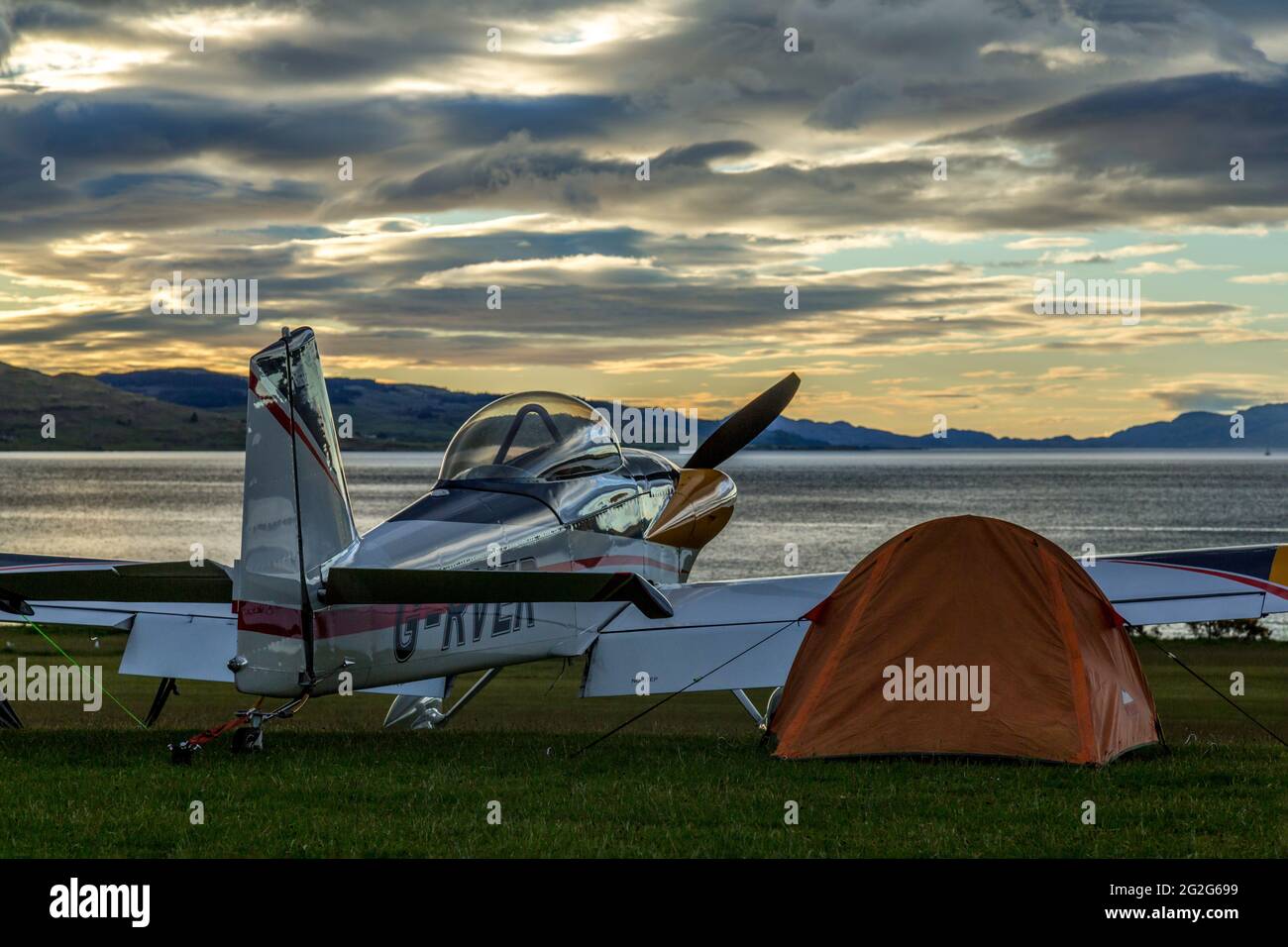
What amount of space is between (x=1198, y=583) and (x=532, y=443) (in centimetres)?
607

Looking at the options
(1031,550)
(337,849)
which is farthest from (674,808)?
(1031,550)

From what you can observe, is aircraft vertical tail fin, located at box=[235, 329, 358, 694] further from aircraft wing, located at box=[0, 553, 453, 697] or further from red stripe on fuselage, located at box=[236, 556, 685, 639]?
aircraft wing, located at box=[0, 553, 453, 697]

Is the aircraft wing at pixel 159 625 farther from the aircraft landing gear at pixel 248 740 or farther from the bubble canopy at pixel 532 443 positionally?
the bubble canopy at pixel 532 443

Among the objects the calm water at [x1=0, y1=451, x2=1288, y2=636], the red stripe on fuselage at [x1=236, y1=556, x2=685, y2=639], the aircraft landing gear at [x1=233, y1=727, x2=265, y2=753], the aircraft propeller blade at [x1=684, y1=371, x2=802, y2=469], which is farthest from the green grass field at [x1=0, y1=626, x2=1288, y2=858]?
the calm water at [x1=0, y1=451, x2=1288, y2=636]

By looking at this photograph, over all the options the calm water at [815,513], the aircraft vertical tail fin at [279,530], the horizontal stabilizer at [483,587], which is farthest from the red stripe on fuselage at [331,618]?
the calm water at [815,513]

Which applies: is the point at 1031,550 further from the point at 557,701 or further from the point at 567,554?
the point at 557,701

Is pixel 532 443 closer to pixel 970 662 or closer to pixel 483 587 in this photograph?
pixel 483 587

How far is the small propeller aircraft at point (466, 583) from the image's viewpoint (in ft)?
31.0

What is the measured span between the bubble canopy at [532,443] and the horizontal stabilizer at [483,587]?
9.40 feet

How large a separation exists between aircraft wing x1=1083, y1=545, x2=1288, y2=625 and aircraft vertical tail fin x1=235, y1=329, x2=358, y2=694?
21.8 ft

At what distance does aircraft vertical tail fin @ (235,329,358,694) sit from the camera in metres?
9.49

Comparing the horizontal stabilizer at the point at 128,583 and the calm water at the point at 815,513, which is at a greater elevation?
the horizontal stabilizer at the point at 128,583

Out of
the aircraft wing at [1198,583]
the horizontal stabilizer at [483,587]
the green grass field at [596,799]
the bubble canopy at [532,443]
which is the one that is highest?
the bubble canopy at [532,443]

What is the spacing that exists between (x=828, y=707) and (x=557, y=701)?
8167mm
